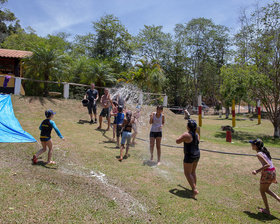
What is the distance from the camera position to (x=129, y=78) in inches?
800

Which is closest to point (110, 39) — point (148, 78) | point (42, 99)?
point (148, 78)

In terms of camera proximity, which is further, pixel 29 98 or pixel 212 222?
pixel 29 98

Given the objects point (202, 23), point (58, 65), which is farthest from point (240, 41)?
point (202, 23)

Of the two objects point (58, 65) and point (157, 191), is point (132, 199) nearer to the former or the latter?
point (157, 191)

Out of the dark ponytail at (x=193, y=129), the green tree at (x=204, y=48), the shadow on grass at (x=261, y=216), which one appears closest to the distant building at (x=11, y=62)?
the dark ponytail at (x=193, y=129)

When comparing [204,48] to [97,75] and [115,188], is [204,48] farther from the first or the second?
[115,188]

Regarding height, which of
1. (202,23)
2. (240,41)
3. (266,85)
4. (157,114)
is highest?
(202,23)

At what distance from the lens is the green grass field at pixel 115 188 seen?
3.71 metres

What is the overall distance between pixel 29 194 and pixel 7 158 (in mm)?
2106

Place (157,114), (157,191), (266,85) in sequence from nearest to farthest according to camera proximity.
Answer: (157,191), (157,114), (266,85)

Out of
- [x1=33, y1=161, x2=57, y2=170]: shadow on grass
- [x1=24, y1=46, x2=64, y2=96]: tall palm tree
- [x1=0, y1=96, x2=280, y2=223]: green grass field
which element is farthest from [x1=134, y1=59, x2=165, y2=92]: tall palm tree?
[x1=33, y1=161, x2=57, y2=170]: shadow on grass

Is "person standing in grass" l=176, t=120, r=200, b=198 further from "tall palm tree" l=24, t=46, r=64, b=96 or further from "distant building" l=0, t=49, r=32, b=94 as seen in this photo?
"distant building" l=0, t=49, r=32, b=94

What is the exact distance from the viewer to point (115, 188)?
15.5 feet

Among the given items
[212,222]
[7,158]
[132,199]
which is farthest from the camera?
[7,158]
